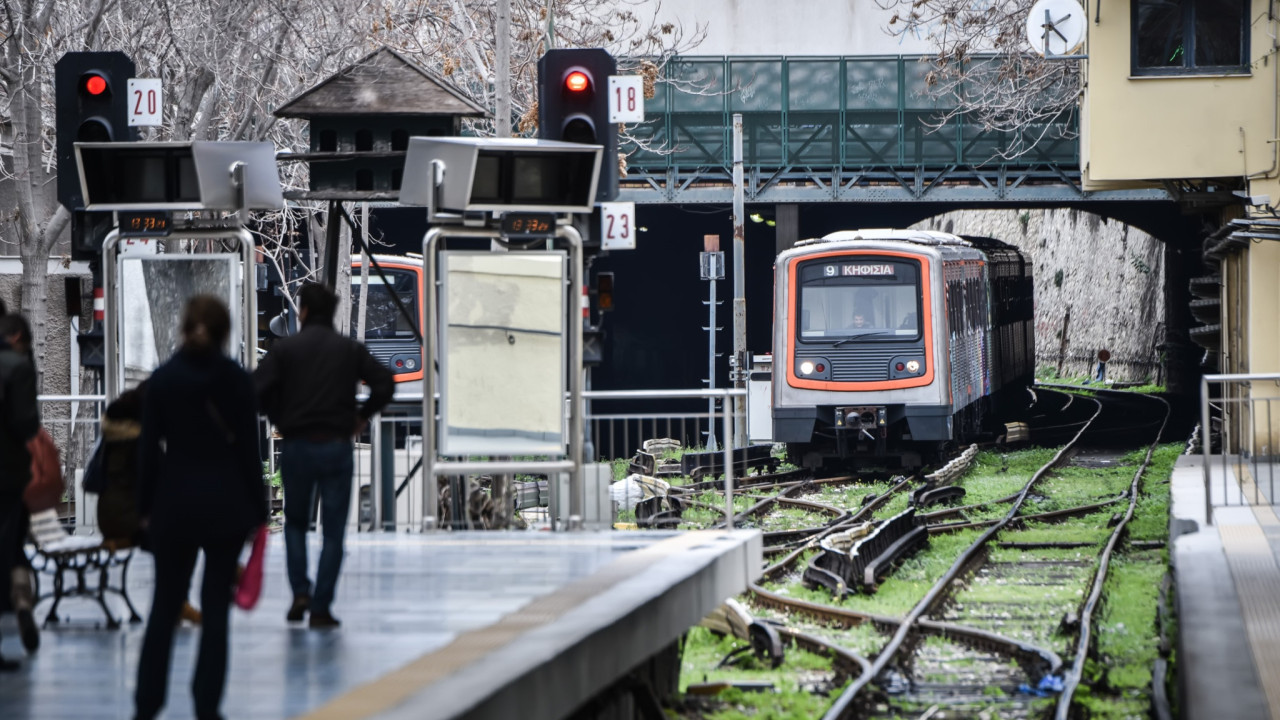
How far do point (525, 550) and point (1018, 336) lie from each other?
28181mm

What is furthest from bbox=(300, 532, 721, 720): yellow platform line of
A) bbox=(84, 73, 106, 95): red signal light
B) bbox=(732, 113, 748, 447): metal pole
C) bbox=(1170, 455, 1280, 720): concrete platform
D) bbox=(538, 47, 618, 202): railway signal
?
bbox=(732, 113, 748, 447): metal pole

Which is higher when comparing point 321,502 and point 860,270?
point 860,270

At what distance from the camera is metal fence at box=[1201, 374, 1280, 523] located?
13062 millimetres

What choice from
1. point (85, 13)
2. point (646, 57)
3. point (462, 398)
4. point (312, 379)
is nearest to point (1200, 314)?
point (646, 57)

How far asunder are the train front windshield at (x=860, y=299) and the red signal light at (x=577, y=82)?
13.1 m

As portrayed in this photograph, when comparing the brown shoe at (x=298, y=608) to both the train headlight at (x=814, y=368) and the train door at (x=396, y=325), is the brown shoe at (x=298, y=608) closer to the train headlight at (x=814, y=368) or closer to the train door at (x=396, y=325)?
the train headlight at (x=814, y=368)

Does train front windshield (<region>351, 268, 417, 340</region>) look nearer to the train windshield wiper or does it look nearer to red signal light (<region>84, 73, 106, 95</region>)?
the train windshield wiper

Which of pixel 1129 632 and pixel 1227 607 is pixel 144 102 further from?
pixel 1129 632

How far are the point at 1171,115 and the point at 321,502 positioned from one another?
1519 cm


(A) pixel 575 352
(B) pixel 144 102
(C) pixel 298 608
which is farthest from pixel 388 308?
(C) pixel 298 608

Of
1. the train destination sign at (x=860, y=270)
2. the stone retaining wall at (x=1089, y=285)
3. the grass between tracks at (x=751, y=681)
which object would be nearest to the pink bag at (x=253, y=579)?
the grass between tracks at (x=751, y=681)

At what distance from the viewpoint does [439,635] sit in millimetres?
7844

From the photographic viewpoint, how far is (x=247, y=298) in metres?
11.0

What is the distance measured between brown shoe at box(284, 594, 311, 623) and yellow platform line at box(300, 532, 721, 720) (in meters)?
0.97
